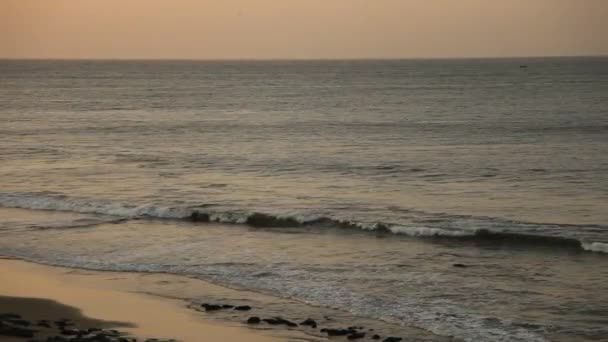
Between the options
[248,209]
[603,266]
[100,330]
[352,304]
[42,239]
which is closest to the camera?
[100,330]

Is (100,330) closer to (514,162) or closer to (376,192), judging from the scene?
(376,192)

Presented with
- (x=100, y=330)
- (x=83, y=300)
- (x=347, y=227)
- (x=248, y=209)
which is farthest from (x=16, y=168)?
(x=100, y=330)

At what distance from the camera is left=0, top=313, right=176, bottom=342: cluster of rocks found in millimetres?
12781

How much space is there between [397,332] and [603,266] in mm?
6573

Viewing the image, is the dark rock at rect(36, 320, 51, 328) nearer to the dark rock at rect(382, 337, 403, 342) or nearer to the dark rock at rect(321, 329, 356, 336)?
the dark rock at rect(321, 329, 356, 336)

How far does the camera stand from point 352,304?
1573 cm

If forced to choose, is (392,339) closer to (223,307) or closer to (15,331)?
(223,307)

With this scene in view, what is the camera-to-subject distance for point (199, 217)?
2533cm

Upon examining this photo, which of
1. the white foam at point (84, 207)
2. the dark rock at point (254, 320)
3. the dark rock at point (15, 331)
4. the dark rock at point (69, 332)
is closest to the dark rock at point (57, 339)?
the dark rock at point (69, 332)

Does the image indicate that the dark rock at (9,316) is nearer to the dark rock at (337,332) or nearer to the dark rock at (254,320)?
the dark rock at (254,320)

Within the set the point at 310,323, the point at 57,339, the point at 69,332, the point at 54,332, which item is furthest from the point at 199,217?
the point at 57,339

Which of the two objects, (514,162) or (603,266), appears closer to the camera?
(603,266)

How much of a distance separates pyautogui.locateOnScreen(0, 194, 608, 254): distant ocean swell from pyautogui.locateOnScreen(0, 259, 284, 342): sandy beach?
252 inches

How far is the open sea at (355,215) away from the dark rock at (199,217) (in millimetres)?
65
